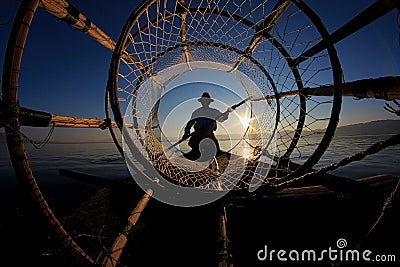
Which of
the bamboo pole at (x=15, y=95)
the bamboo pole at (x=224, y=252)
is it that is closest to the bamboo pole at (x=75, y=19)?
the bamboo pole at (x=15, y=95)

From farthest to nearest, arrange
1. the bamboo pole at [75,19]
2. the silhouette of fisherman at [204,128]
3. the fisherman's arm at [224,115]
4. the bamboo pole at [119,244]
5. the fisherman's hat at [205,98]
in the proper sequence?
the fisherman's hat at [205,98], the silhouette of fisherman at [204,128], the fisherman's arm at [224,115], the bamboo pole at [119,244], the bamboo pole at [75,19]

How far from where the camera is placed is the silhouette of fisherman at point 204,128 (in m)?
5.56

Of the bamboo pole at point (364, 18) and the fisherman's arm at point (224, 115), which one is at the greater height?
the bamboo pole at point (364, 18)

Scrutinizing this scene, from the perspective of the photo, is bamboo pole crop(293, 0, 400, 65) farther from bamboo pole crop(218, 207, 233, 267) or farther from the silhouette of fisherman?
Answer: the silhouette of fisherman

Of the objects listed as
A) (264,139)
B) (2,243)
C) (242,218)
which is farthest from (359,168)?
(2,243)

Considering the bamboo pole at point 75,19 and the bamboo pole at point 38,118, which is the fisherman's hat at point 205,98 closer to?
the bamboo pole at point 75,19

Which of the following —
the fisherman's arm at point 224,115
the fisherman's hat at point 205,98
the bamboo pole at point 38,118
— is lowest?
the bamboo pole at point 38,118

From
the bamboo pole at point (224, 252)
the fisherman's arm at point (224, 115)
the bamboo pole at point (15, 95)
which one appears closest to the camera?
the bamboo pole at point (15, 95)

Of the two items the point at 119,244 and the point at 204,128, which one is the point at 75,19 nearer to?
the point at 119,244

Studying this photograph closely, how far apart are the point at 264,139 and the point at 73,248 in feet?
11.7

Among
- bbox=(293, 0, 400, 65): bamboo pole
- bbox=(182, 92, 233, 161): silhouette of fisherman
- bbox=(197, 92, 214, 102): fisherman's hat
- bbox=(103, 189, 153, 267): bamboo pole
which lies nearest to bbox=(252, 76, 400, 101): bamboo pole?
bbox=(293, 0, 400, 65): bamboo pole

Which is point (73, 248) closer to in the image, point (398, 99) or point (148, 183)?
point (148, 183)

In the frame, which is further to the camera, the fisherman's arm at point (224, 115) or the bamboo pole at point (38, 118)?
the fisherman's arm at point (224, 115)

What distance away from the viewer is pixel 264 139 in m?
3.94
